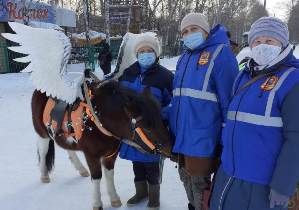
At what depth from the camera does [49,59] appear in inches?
134

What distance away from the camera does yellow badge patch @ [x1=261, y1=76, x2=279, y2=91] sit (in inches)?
71.9

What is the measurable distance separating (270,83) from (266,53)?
175mm

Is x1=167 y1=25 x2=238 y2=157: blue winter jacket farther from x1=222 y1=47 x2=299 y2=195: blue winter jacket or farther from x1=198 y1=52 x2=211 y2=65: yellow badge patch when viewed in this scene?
x1=222 y1=47 x2=299 y2=195: blue winter jacket

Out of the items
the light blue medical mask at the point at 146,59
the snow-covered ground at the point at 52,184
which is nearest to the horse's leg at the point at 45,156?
the snow-covered ground at the point at 52,184

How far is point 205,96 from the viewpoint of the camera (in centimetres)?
239

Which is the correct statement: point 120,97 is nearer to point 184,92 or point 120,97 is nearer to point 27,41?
point 184,92

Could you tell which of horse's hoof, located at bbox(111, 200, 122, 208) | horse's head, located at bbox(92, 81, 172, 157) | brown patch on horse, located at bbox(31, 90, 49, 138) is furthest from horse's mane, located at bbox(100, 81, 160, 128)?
brown patch on horse, located at bbox(31, 90, 49, 138)

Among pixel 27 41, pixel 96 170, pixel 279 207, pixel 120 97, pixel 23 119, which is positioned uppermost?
pixel 27 41

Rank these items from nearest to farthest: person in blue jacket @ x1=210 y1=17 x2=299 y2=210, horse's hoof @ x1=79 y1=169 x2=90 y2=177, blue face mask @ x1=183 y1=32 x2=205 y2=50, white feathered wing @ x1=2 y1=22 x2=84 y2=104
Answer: person in blue jacket @ x1=210 y1=17 x2=299 y2=210
blue face mask @ x1=183 y1=32 x2=205 y2=50
white feathered wing @ x1=2 y1=22 x2=84 y2=104
horse's hoof @ x1=79 y1=169 x2=90 y2=177

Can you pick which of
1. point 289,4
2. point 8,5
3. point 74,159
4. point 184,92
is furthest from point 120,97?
point 289,4

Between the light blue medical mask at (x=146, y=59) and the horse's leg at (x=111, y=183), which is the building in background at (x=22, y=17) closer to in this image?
the horse's leg at (x=111, y=183)

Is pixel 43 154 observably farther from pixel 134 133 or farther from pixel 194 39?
pixel 194 39

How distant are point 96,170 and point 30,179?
134 cm

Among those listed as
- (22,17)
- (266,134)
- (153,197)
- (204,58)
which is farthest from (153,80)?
(22,17)
